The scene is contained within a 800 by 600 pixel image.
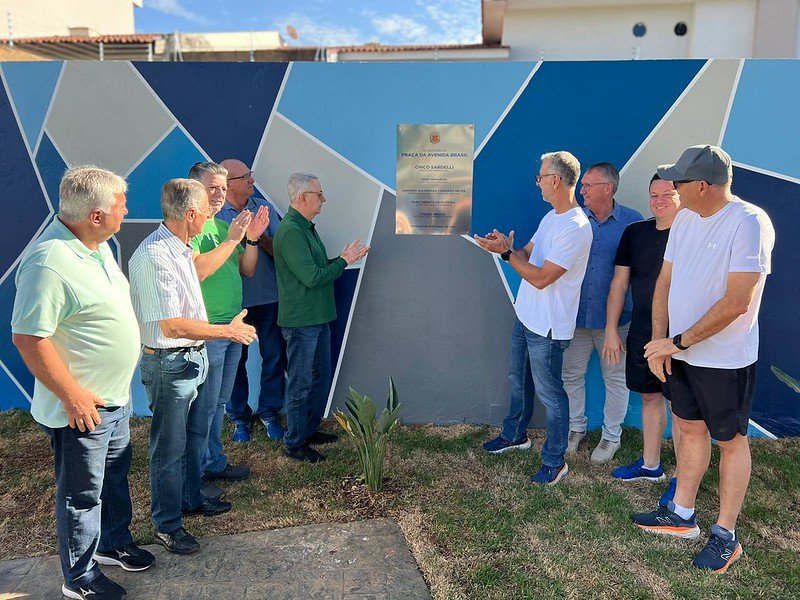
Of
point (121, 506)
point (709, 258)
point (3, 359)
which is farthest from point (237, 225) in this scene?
point (3, 359)

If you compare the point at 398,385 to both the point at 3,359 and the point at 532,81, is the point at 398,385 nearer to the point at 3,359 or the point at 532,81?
the point at 532,81

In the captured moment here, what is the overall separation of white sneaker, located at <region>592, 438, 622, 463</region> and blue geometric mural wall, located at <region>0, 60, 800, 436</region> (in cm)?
38

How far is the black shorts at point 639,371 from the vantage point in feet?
10.5

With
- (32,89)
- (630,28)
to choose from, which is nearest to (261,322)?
(32,89)

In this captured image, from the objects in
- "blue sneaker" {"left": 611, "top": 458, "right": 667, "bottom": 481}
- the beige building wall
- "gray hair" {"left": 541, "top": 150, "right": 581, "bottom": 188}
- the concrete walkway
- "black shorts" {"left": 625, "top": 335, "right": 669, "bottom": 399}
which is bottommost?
the concrete walkway

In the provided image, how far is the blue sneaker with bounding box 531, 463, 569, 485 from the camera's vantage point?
327 centimetres

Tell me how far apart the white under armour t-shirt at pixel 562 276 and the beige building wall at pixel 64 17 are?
16.0 meters

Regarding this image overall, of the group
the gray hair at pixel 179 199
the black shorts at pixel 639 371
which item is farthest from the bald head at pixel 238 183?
the black shorts at pixel 639 371

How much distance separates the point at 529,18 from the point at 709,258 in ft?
32.2

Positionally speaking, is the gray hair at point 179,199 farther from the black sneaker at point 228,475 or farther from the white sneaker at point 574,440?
the white sneaker at point 574,440

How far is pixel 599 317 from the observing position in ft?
11.4

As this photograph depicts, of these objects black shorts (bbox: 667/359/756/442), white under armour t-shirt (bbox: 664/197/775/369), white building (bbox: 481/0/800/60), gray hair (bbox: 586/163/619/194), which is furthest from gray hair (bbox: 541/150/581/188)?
white building (bbox: 481/0/800/60)

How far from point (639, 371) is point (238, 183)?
8.98ft

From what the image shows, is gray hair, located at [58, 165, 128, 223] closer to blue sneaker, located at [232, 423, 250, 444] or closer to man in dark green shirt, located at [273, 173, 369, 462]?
man in dark green shirt, located at [273, 173, 369, 462]
